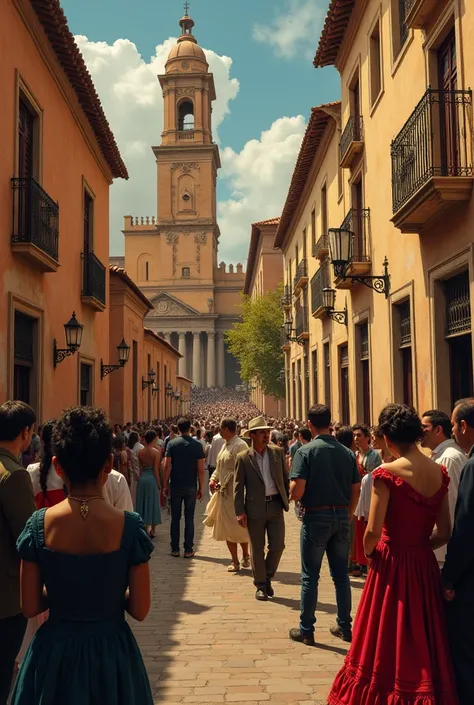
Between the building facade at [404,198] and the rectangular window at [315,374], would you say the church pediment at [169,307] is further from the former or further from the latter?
the building facade at [404,198]

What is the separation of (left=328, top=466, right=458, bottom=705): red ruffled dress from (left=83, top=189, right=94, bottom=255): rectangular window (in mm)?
13018

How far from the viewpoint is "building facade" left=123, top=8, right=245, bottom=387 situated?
263 feet

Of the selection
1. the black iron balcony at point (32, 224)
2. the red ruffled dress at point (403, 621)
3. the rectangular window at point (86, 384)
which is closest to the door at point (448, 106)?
the red ruffled dress at point (403, 621)

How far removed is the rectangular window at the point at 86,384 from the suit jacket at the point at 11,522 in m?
11.9

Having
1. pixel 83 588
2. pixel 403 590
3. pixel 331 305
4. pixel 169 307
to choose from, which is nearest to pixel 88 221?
Answer: pixel 331 305

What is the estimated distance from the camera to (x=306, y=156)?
2030 centimetres

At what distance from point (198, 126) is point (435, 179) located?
77296 millimetres

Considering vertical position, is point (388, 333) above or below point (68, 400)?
above

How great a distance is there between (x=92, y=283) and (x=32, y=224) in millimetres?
4807

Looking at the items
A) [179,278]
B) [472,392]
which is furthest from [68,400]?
[179,278]

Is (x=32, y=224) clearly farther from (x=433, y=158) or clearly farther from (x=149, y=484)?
(x=433, y=158)

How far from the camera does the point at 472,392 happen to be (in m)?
Answer: 8.95

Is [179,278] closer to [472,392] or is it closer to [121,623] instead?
[472,392]

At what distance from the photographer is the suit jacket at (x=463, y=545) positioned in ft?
11.8
